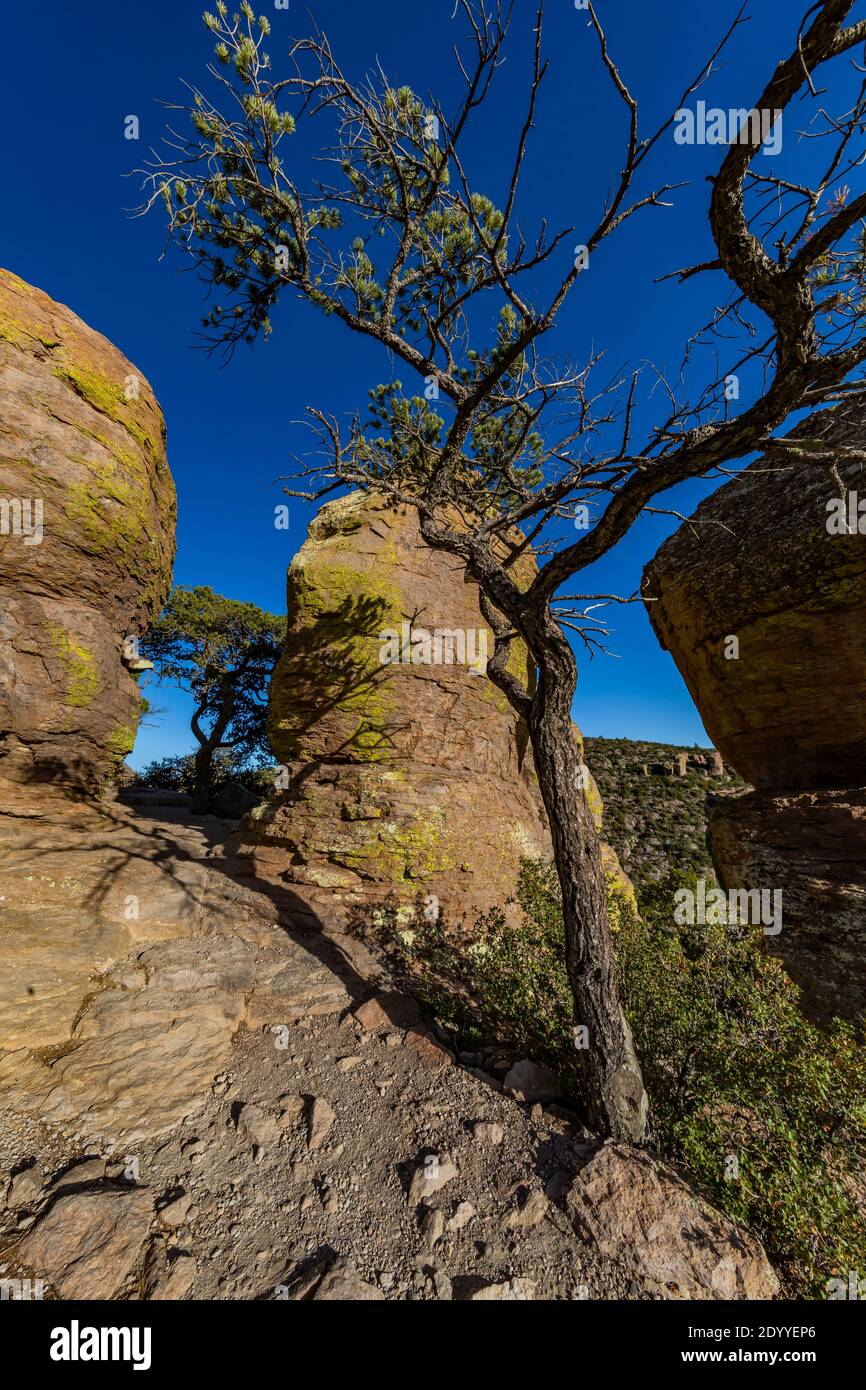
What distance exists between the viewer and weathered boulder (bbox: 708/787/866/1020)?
22.1 feet

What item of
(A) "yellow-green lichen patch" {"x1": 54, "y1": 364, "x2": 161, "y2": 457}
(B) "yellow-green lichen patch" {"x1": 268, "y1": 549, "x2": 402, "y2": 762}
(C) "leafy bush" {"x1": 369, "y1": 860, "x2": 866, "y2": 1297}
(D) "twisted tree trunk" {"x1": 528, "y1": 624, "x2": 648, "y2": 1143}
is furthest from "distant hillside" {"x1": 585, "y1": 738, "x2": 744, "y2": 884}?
(A) "yellow-green lichen patch" {"x1": 54, "y1": 364, "x2": 161, "y2": 457}

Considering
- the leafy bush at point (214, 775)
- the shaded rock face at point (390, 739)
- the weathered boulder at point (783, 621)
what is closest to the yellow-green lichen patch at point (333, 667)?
the shaded rock face at point (390, 739)

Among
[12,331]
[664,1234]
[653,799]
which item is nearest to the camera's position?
[664,1234]

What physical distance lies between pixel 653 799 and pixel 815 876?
24.2m

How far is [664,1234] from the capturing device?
271cm

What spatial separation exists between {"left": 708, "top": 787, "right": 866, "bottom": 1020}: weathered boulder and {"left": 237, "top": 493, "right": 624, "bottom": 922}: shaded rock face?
2.65 m

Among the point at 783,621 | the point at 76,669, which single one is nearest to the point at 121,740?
the point at 76,669

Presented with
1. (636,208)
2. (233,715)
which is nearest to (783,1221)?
(636,208)

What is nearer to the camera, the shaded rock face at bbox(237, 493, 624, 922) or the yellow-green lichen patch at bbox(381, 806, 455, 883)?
the yellow-green lichen patch at bbox(381, 806, 455, 883)

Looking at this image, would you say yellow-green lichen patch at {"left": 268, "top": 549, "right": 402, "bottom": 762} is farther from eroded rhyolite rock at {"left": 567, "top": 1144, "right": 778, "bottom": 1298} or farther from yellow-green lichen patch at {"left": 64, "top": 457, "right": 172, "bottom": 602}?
eroded rhyolite rock at {"left": 567, "top": 1144, "right": 778, "bottom": 1298}

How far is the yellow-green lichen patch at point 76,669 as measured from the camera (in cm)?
824

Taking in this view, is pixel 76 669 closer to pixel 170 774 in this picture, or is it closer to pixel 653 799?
pixel 170 774

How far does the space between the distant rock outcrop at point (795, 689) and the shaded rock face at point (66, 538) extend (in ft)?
35.2

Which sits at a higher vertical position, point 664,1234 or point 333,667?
point 333,667
